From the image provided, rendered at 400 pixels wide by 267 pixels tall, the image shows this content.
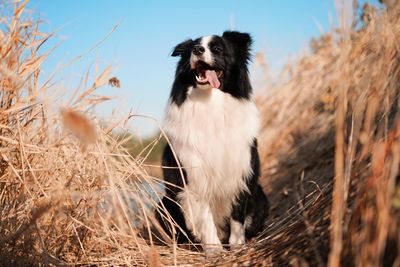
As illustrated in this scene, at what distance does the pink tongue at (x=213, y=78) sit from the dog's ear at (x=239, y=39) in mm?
398

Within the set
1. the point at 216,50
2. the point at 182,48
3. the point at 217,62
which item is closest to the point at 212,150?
the point at 217,62

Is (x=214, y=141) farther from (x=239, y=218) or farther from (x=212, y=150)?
(x=239, y=218)

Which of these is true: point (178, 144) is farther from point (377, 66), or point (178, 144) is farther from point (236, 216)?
point (377, 66)

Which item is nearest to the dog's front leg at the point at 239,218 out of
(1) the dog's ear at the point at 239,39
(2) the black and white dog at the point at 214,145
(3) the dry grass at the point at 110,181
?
(2) the black and white dog at the point at 214,145

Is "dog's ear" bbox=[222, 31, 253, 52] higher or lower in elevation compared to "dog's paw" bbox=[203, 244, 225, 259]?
higher

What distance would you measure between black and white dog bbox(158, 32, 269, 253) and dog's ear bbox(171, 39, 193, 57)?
0.19ft

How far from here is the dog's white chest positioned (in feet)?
11.9

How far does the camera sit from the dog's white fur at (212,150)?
11.8 feet

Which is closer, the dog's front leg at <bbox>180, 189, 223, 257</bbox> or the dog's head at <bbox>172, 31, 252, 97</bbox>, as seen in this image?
the dog's front leg at <bbox>180, 189, 223, 257</bbox>

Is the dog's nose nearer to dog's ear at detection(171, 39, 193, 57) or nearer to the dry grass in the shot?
dog's ear at detection(171, 39, 193, 57)

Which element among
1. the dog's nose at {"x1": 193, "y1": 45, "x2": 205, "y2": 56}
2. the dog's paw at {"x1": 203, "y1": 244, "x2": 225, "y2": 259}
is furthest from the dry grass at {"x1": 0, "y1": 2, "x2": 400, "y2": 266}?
the dog's nose at {"x1": 193, "y1": 45, "x2": 205, "y2": 56}

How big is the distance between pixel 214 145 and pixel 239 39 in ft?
3.46

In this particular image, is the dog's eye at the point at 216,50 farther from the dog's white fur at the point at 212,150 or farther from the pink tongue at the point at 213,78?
the dog's white fur at the point at 212,150

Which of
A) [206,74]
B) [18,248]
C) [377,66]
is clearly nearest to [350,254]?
[377,66]
